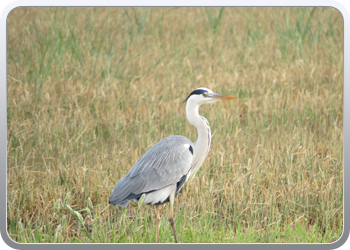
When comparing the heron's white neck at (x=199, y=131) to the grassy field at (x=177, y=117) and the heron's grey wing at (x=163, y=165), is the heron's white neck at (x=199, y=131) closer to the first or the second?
the heron's grey wing at (x=163, y=165)

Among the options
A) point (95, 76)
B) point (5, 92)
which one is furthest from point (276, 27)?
point (5, 92)

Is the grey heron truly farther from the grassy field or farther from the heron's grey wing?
the grassy field

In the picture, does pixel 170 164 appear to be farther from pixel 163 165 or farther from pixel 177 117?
pixel 177 117

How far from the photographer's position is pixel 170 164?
8.83 feet

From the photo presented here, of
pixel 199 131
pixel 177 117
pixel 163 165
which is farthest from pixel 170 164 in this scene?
pixel 177 117

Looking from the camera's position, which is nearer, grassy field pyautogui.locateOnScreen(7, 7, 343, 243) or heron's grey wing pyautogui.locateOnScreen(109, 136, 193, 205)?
grassy field pyautogui.locateOnScreen(7, 7, 343, 243)

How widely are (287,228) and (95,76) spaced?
191cm

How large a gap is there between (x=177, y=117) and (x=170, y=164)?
0.77 m

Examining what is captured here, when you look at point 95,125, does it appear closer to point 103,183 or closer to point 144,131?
point 144,131

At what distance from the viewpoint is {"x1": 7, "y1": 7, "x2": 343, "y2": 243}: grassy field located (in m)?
2.53

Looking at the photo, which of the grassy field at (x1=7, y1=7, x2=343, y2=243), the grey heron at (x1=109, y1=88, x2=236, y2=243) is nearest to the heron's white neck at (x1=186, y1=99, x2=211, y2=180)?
the grey heron at (x1=109, y1=88, x2=236, y2=243)

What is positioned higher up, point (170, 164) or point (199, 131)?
point (199, 131)

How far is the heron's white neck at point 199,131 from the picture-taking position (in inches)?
103

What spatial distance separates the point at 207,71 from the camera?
13.2 feet
